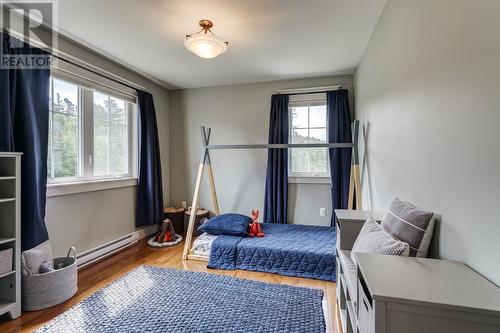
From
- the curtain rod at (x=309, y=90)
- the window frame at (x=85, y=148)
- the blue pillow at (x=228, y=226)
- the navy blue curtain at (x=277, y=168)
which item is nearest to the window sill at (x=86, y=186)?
the window frame at (x=85, y=148)

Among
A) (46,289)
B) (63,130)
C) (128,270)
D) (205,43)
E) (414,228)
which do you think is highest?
(205,43)

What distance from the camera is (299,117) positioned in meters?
3.72

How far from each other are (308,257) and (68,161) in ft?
8.72

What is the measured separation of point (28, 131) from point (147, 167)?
5.12 feet

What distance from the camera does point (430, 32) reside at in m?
1.28

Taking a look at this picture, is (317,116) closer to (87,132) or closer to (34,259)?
(87,132)

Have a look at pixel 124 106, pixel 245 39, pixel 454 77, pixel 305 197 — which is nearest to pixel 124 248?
pixel 124 106

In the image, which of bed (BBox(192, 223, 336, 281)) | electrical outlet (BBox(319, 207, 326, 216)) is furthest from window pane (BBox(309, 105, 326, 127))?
bed (BBox(192, 223, 336, 281))

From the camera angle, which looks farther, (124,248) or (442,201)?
(124,248)

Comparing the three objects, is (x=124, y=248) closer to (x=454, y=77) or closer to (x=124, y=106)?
(x=124, y=106)

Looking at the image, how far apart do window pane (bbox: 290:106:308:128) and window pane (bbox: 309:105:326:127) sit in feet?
0.24

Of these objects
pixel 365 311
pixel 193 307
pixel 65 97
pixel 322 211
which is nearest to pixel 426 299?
pixel 365 311

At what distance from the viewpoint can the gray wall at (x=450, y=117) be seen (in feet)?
2.83

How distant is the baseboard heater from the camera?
2.67m
